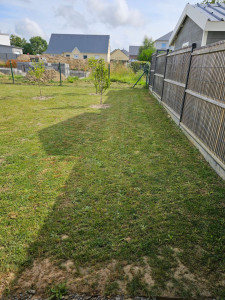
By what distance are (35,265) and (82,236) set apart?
1.76ft

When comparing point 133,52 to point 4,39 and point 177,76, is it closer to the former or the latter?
point 4,39

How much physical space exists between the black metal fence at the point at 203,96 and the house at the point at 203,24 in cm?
213

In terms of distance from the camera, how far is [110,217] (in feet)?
8.64

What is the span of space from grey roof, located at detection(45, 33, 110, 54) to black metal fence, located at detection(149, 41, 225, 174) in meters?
52.2

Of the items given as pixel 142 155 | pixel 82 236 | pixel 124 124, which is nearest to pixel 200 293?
pixel 82 236

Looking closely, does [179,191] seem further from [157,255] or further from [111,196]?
[157,255]

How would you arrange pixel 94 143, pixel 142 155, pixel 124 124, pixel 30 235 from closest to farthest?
pixel 30 235, pixel 142 155, pixel 94 143, pixel 124 124

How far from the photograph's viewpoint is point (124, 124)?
265 inches

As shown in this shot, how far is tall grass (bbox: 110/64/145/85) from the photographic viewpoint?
20158 millimetres

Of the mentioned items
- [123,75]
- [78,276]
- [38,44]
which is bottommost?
[78,276]

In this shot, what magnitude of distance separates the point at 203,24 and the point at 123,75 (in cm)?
1478

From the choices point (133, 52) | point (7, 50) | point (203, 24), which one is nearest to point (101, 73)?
point (203, 24)

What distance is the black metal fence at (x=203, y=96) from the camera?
12.0ft

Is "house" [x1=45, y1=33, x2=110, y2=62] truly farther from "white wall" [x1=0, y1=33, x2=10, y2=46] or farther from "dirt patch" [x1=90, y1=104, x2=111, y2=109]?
"dirt patch" [x1=90, y1=104, x2=111, y2=109]
